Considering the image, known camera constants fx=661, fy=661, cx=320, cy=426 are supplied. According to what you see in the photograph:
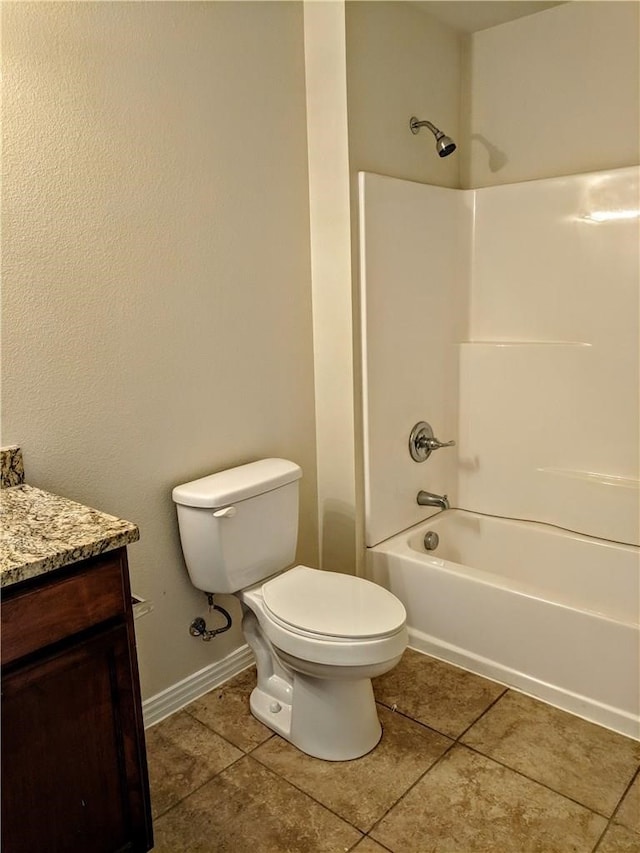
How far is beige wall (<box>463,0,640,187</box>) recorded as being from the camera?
2336 mm

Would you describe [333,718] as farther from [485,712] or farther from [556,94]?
[556,94]

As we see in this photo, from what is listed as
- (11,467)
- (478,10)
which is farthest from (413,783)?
(478,10)

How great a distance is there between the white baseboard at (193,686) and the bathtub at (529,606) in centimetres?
58

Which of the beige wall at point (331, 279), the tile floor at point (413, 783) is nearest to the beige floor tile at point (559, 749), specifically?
the tile floor at point (413, 783)

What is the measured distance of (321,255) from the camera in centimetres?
237

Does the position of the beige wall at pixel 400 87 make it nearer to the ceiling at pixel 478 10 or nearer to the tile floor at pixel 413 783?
the ceiling at pixel 478 10

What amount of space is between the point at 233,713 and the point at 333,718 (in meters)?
0.40

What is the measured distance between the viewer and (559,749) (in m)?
1.92

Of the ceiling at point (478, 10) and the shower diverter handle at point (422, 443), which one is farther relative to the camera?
the shower diverter handle at point (422, 443)

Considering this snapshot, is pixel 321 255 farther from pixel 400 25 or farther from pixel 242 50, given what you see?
pixel 400 25

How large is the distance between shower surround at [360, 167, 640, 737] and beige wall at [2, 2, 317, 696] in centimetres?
33

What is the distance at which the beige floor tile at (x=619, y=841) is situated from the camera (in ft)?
5.15

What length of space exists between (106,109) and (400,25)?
3.97 feet

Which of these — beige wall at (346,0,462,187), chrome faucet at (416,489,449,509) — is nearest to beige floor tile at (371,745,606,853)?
chrome faucet at (416,489,449,509)
